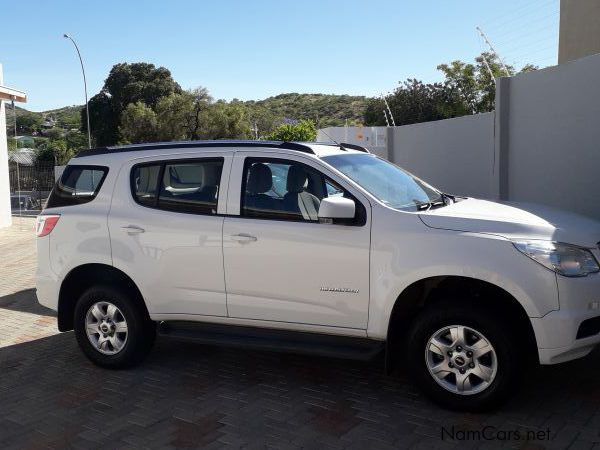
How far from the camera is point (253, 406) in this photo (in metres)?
4.61

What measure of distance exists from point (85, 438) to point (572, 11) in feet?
58.3

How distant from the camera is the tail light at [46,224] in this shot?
5617 mm

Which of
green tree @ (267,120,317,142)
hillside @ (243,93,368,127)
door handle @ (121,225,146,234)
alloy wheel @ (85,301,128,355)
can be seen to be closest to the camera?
door handle @ (121,225,146,234)

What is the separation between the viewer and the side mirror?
436 cm

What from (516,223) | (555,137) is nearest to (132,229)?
(516,223)

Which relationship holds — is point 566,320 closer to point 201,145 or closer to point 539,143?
point 201,145

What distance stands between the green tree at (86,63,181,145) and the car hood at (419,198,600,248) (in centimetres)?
6035

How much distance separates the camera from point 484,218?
4309 mm

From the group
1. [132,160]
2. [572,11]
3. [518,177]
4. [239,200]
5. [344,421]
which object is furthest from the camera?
[572,11]

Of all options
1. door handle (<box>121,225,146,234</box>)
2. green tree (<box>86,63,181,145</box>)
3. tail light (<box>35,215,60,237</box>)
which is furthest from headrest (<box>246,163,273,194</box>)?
green tree (<box>86,63,181,145</box>)

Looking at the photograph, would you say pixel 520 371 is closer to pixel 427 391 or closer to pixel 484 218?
pixel 427 391

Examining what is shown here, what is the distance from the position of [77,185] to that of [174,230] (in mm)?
1208

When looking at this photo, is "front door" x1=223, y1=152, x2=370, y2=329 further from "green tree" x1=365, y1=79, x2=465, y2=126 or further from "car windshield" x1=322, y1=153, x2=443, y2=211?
"green tree" x1=365, y1=79, x2=465, y2=126

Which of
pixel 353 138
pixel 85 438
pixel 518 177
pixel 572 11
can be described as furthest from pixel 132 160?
pixel 353 138
